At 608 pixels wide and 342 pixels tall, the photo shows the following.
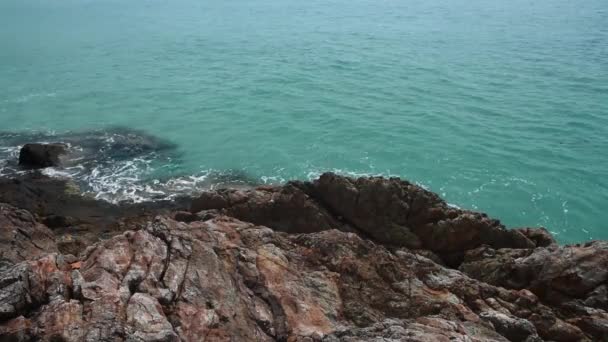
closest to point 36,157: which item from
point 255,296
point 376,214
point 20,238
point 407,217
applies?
point 20,238

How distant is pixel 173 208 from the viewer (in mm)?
28500

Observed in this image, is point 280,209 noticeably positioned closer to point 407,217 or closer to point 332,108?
point 407,217

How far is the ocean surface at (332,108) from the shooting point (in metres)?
32.7

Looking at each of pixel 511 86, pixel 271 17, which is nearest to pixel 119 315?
pixel 511 86

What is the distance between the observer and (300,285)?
41.1ft

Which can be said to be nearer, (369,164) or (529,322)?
(529,322)

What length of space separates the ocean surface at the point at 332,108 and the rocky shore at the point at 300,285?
13.4m

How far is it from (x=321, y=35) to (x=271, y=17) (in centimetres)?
2721

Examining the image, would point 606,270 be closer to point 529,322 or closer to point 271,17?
point 529,322

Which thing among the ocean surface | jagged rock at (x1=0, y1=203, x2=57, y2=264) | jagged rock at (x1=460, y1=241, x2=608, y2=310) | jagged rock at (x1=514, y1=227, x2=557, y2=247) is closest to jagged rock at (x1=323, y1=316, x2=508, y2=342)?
jagged rock at (x1=460, y1=241, x2=608, y2=310)

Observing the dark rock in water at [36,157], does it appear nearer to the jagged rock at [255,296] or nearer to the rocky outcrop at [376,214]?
the rocky outcrop at [376,214]

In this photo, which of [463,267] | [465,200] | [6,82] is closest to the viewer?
[463,267]

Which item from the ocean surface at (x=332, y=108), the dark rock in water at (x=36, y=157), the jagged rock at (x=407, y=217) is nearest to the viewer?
the jagged rock at (x=407, y=217)

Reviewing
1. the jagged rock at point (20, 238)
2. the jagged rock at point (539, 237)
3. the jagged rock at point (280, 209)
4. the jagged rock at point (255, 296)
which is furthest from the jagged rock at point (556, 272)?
the jagged rock at point (20, 238)
